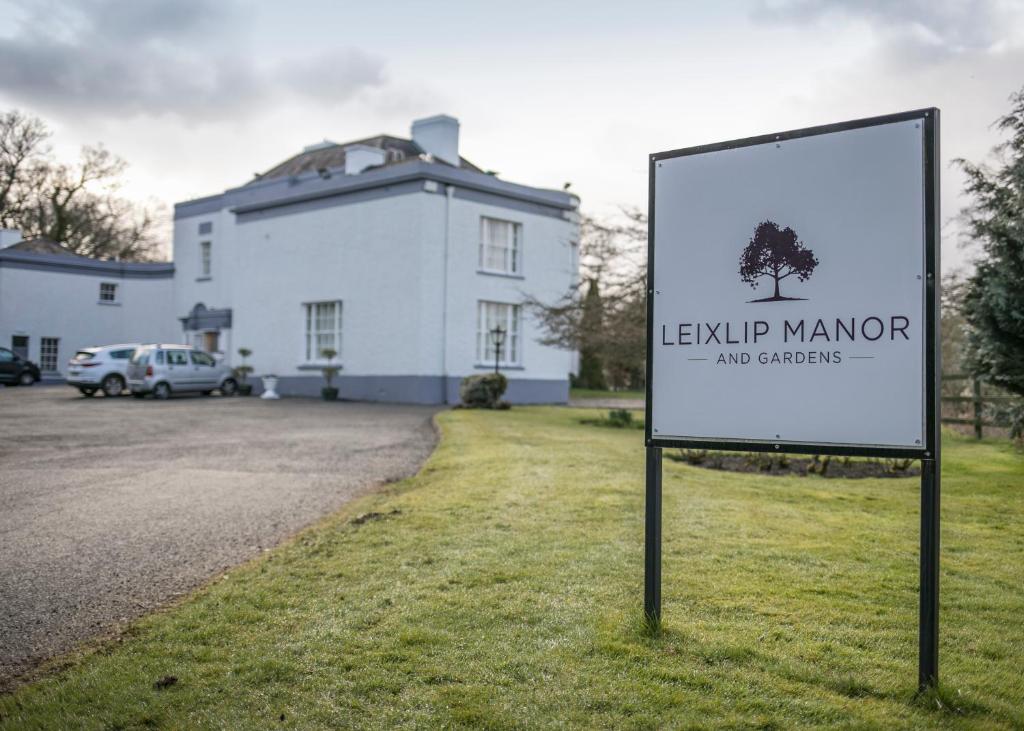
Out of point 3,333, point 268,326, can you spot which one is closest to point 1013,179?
point 268,326

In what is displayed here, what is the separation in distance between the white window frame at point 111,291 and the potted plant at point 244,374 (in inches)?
565

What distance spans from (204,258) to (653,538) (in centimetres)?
3699

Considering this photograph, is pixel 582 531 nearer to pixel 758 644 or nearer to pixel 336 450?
pixel 758 644

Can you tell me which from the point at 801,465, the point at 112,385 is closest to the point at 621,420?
the point at 801,465

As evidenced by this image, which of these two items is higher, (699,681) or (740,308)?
(740,308)

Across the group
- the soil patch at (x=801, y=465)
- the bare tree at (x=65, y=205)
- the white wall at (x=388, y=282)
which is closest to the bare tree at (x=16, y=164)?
the bare tree at (x=65, y=205)

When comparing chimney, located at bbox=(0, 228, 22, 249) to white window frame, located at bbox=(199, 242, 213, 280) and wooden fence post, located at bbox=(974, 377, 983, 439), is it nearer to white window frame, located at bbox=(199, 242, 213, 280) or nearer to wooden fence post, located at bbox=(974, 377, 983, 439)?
white window frame, located at bbox=(199, 242, 213, 280)

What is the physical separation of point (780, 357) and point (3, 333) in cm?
4229

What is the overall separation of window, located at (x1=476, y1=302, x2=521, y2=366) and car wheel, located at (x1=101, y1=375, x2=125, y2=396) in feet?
38.2

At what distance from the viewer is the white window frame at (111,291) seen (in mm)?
41991

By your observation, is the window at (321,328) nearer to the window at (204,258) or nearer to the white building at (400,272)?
the white building at (400,272)

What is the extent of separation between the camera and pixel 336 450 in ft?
42.9

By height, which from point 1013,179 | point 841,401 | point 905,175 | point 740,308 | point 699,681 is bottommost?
point 699,681

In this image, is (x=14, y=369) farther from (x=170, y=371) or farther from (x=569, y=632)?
(x=569, y=632)
